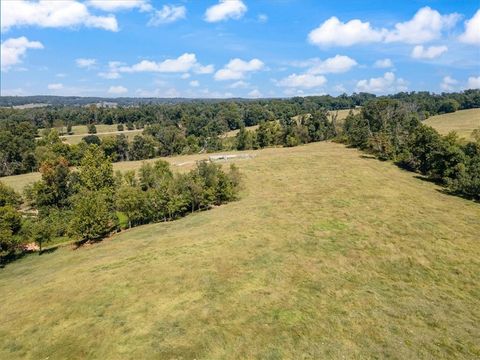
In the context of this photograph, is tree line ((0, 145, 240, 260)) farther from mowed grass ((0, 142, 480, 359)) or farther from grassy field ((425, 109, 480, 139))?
grassy field ((425, 109, 480, 139))

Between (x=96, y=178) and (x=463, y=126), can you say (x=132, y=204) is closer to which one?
(x=96, y=178)

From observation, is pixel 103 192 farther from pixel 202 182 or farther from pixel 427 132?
pixel 427 132

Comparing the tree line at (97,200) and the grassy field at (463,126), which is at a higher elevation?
the grassy field at (463,126)

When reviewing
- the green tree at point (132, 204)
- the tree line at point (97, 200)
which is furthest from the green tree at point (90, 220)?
the green tree at point (132, 204)


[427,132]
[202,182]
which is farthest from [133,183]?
[427,132]

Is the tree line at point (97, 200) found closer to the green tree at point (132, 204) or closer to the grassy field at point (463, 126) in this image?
the green tree at point (132, 204)
